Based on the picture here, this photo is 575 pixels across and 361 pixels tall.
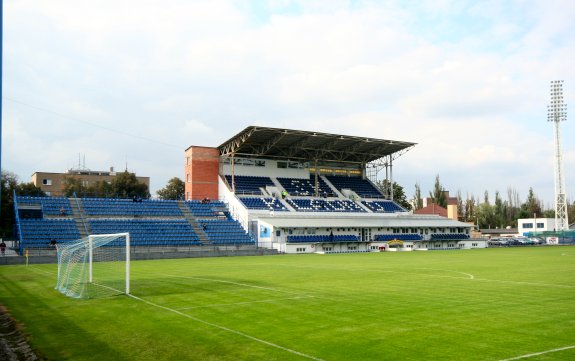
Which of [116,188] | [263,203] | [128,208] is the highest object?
[116,188]

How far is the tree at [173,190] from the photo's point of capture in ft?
315

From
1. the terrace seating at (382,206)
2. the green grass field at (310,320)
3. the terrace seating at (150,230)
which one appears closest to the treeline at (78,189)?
the terrace seating at (150,230)

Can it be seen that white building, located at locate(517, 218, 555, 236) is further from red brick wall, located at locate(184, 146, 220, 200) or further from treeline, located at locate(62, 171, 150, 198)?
treeline, located at locate(62, 171, 150, 198)

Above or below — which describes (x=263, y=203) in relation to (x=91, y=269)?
above

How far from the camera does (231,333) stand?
428 inches

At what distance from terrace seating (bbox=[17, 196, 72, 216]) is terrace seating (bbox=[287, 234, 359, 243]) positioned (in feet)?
81.0

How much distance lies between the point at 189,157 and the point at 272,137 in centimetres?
1241

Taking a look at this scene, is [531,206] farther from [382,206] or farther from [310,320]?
[310,320]

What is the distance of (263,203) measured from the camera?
2435 inches

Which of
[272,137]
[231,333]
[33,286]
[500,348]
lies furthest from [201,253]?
[500,348]

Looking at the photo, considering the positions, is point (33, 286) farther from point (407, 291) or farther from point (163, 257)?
point (163, 257)

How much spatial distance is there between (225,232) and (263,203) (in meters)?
7.88

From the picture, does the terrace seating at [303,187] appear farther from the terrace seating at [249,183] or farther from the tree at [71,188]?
the tree at [71,188]

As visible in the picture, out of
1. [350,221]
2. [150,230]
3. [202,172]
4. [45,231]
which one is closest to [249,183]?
[202,172]
